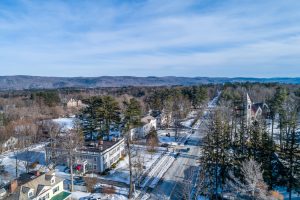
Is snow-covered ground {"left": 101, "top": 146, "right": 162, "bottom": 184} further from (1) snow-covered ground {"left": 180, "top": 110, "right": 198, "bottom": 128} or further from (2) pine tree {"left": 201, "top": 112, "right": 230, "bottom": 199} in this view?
(1) snow-covered ground {"left": 180, "top": 110, "right": 198, "bottom": 128}

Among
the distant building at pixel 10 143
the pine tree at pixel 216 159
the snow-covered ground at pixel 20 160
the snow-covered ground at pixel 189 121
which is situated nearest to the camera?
the pine tree at pixel 216 159

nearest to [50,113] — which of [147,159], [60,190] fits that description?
[147,159]

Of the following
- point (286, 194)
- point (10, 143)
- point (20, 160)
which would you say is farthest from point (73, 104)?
point (286, 194)

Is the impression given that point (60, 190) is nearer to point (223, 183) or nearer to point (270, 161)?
point (223, 183)

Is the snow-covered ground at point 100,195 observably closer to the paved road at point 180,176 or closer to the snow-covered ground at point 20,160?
the paved road at point 180,176

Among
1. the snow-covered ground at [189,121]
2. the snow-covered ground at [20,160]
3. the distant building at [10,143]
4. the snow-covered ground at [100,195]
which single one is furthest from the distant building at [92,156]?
the snow-covered ground at [189,121]

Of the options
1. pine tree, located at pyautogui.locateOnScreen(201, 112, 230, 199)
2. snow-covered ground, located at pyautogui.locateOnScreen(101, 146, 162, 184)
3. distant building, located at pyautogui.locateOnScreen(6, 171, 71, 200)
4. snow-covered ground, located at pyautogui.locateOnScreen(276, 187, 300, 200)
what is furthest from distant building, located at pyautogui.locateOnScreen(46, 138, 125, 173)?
snow-covered ground, located at pyautogui.locateOnScreen(276, 187, 300, 200)
